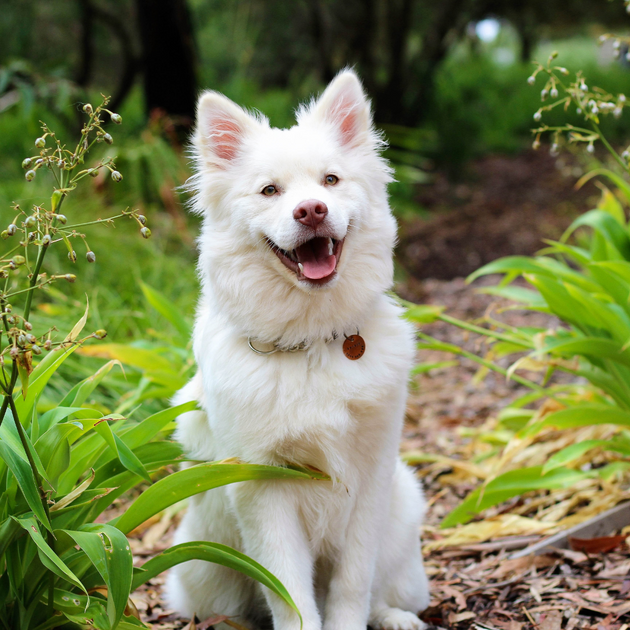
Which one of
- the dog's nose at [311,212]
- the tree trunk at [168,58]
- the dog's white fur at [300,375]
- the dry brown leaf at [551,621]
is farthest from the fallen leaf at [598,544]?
the tree trunk at [168,58]

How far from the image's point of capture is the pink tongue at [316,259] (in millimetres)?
1909

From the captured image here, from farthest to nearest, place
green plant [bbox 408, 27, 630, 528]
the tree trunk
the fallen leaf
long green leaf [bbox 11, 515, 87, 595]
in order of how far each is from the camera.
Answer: the tree trunk, green plant [bbox 408, 27, 630, 528], the fallen leaf, long green leaf [bbox 11, 515, 87, 595]

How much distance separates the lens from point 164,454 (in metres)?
2.07

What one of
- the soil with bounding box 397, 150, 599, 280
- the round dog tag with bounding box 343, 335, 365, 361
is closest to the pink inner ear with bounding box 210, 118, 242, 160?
the round dog tag with bounding box 343, 335, 365, 361

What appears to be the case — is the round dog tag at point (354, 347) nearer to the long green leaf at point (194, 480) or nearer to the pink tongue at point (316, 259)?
the pink tongue at point (316, 259)

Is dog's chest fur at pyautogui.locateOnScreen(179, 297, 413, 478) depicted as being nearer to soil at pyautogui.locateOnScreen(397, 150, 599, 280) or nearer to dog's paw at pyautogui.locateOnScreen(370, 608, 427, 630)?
dog's paw at pyautogui.locateOnScreen(370, 608, 427, 630)

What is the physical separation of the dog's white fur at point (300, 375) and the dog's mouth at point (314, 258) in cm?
3

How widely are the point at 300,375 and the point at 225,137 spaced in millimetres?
849

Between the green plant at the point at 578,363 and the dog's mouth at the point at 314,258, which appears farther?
the green plant at the point at 578,363

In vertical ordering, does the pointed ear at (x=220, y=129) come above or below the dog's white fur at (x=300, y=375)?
above

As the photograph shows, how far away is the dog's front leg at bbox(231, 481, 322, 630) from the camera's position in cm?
188

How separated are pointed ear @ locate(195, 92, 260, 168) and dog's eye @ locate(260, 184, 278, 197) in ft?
0.69

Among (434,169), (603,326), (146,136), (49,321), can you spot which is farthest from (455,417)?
(434,169)

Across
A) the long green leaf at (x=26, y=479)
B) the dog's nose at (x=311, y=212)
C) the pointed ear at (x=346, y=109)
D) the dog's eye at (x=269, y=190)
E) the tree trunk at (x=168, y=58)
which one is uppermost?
the tree trunk at (x=168, y=58)
